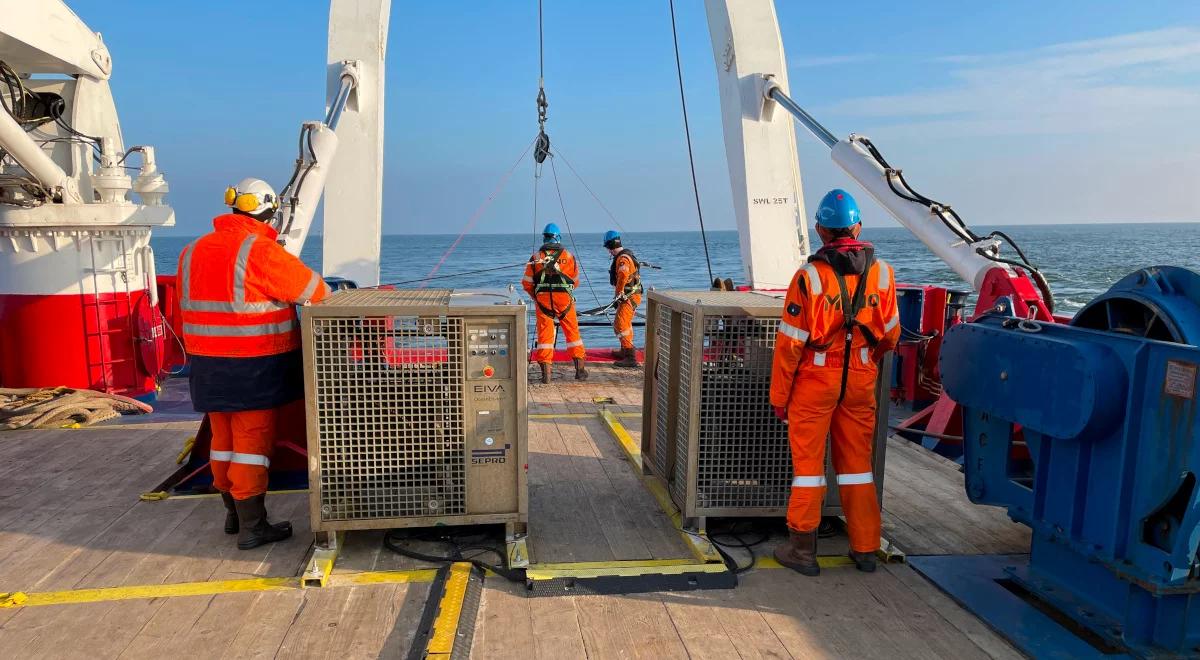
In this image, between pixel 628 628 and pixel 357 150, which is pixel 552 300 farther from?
pixel 628 628

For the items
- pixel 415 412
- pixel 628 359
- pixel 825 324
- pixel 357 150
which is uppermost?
pixel 357 150

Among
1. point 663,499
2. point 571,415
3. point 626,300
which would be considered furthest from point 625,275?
point 663,499

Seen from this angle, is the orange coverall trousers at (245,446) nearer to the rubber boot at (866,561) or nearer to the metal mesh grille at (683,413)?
the metal mesh grille at (683,413)

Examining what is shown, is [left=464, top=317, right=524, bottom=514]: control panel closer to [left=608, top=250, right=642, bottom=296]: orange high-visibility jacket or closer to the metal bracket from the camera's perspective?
the metal bracket

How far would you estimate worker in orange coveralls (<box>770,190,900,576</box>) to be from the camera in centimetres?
371

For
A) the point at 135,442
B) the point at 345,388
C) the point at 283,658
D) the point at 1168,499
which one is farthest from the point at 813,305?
the point at 135,442

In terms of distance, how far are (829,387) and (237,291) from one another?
9.27 feet

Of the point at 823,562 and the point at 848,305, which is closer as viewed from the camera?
the point at 848,305

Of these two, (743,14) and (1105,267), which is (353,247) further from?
(1105,267)

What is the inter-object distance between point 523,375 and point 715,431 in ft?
3.44

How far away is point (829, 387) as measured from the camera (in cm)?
376

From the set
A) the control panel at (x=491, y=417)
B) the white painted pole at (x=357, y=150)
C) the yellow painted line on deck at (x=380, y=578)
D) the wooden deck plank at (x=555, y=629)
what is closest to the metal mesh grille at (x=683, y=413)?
the control panel at (x=491, y=417)

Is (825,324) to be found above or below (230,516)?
above

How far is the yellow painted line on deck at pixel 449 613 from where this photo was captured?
10.2 ft
